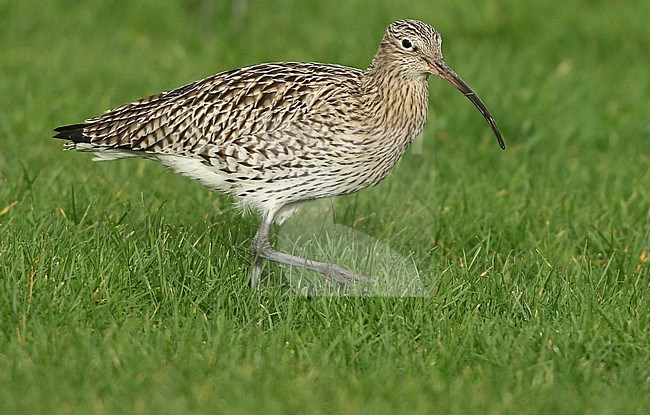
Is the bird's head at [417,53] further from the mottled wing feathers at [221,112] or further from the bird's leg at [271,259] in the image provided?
the bird's leg at [271,259]

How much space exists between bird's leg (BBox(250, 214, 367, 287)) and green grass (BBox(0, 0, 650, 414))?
0.42 ft

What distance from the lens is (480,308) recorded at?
19.8 feet

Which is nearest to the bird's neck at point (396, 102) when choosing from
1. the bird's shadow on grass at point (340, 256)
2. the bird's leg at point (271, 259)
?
the bird's shadow on grass at point (340, 256)

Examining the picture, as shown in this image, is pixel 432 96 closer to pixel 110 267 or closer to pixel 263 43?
pixel 263 43

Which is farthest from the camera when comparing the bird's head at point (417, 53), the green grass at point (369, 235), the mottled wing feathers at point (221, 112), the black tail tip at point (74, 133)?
the black tail tip at point (74, 133)

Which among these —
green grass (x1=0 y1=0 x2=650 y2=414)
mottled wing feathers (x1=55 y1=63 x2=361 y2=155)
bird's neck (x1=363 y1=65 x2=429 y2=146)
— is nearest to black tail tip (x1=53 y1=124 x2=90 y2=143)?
mottled wing feathers (x1=55 y1=63 x2=361 y2=155)

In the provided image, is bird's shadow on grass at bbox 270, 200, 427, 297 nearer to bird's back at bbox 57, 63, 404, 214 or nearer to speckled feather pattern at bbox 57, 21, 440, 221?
speckled feather pattern at bbox 57, 21, 440, 221

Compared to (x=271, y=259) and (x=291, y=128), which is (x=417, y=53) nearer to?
(x=291, y=128)

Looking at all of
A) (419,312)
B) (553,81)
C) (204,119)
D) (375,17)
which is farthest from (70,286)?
(375,17)

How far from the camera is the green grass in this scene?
5105mm

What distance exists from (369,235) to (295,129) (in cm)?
112

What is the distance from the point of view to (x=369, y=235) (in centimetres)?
722

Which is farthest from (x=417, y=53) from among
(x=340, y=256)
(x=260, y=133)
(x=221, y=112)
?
(x=340, y=256)

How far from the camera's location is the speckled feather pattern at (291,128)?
6.37m
